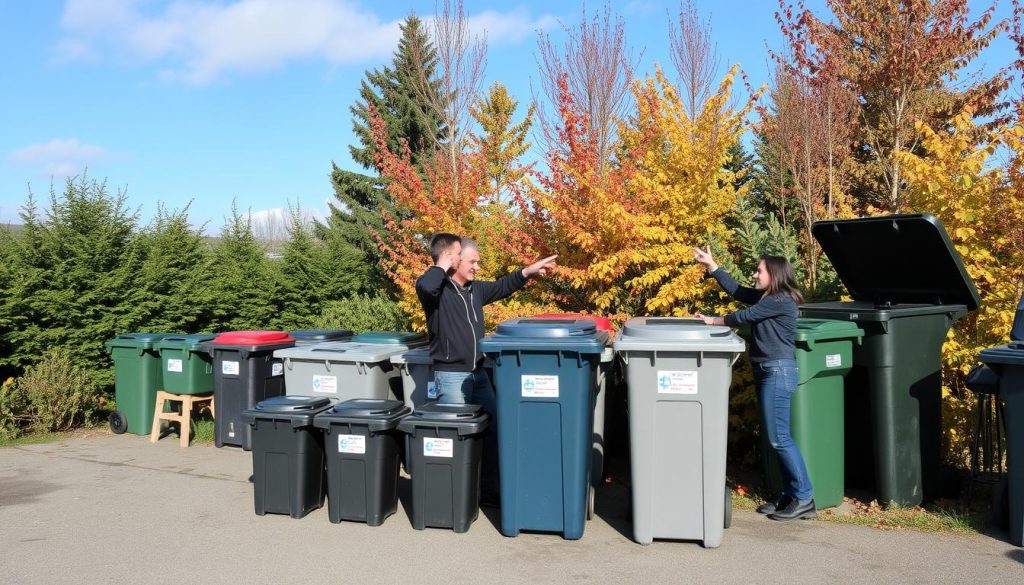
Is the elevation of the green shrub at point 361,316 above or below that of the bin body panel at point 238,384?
above

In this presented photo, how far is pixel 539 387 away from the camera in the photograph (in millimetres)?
4676

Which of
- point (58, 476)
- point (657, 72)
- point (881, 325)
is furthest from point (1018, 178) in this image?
point (58, 476)

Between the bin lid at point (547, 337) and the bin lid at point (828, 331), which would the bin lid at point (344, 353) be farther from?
A: the bin lid at point (828, 331)

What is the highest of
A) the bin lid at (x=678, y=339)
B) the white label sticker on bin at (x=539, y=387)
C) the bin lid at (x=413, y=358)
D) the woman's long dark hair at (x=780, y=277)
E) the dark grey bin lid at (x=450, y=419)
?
the woman's long dark hair at (x=780, y=277)

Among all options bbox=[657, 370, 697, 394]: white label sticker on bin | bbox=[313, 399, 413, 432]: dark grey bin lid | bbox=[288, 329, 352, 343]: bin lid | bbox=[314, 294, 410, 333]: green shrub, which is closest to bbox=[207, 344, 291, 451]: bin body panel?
bbox=[288, 329, 352, 343]: bin lid

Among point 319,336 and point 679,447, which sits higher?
point 319,336

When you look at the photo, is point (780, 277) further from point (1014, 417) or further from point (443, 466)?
point (443, 466)

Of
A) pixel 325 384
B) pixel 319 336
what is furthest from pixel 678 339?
pixel 319 336

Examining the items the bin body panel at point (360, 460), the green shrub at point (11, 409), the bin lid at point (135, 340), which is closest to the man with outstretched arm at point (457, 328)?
the bin body panel at point (360, 460)

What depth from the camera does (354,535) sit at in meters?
4.79

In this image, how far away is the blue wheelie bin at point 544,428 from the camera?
463cm

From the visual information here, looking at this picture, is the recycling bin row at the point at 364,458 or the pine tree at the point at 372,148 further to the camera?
the pine tree at the point at 372,148

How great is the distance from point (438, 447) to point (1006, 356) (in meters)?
3.57

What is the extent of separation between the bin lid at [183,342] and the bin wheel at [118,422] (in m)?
1.05
